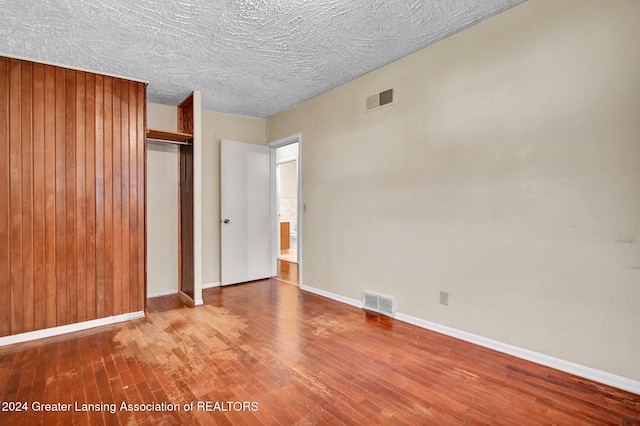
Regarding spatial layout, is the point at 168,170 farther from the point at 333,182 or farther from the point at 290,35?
the point at 290,35

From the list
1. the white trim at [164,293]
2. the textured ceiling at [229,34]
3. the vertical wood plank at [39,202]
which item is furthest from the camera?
the white trim at [164,293]

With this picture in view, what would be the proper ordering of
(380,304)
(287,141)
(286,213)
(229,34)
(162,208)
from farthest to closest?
(286,213) < (287,141) < (162,208) < (380,304) < (229,34)

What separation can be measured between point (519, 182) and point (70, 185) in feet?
13.3

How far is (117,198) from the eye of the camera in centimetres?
338

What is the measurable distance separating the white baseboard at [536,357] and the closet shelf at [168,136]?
3.29 meters

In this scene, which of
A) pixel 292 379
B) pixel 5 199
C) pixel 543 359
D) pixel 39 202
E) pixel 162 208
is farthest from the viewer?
pixel 162 208

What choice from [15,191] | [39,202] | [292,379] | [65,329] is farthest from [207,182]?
[292,379]

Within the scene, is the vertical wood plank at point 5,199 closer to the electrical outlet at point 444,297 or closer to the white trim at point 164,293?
the white trim at point 164,293

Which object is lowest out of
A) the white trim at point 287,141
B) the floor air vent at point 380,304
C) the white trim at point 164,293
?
the white trim at point 164,293

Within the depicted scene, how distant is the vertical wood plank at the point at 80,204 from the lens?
3.16 metres

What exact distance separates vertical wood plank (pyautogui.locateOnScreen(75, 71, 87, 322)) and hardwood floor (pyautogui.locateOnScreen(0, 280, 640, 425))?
1.19ft

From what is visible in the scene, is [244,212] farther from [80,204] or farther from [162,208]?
[80,204]

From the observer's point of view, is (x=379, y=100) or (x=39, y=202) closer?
(x=39, y=202)

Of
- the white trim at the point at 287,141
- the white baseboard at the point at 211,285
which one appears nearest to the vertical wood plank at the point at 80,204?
the white baseboard at the point at 211,285
